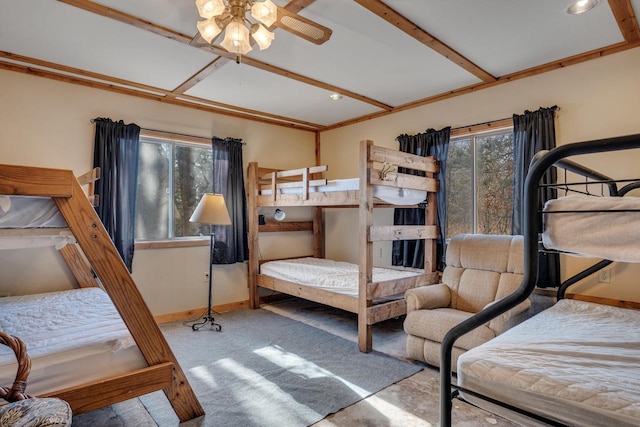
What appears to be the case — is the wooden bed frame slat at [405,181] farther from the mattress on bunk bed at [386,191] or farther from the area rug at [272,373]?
the area rug at [272,373]

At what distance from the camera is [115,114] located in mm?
3674

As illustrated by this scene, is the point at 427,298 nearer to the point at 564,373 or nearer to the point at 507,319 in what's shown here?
the point at 507,319

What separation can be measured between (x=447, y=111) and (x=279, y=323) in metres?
2.96

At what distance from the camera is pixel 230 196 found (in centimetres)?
439

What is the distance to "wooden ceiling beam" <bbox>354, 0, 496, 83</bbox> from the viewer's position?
2.17 metres

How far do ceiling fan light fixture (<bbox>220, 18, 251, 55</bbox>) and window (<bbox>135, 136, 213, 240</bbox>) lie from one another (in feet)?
7.95

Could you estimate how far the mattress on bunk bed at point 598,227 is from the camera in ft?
3.70

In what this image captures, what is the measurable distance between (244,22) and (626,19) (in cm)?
246

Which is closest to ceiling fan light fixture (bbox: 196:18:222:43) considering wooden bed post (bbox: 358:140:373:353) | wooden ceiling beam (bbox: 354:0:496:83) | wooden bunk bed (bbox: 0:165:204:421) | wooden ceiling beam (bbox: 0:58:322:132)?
wooden ceiling beam (bbox: 354:0:496:83)

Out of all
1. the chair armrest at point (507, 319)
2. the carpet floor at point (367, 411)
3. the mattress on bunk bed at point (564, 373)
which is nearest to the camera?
the mattress on bunk bed at point (564, 373)

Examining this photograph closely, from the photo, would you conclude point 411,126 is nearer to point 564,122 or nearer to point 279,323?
point 564,122

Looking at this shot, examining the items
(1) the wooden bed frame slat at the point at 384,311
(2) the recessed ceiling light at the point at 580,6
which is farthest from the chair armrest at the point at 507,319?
(2) the recessed ceiling light at the point at 580,6

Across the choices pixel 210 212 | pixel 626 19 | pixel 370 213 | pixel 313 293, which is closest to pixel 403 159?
pixel 370 213

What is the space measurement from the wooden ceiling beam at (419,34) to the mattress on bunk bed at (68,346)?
2.40 metres
